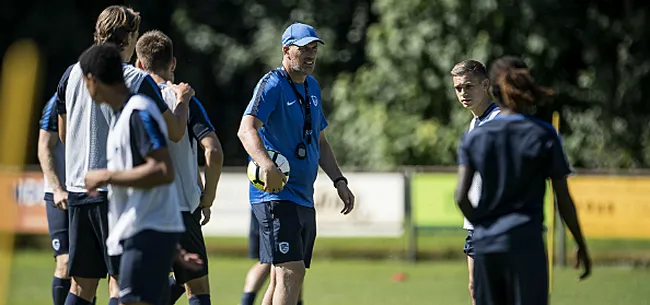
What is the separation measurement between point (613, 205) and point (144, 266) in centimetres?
1261

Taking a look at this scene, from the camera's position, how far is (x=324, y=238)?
67.2 feet

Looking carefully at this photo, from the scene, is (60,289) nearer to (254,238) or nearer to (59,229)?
(59,229)

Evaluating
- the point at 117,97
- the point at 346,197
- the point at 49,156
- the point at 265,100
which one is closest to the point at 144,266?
the point at 117,97

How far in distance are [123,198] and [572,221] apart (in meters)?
2.37

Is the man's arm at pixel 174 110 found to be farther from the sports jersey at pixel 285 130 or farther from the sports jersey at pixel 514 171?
the sports jersey at pixel 514 171

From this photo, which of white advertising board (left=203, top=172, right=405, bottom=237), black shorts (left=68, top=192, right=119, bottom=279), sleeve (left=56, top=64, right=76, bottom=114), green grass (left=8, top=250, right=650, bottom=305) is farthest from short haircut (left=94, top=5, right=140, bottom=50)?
white advertising board (left=203, top=172, right=405, bottom=237)

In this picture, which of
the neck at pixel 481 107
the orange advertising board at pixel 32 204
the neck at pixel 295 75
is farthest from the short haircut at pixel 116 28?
the orange advertising board at pixel 32 204

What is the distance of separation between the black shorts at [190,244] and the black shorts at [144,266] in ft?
5.52

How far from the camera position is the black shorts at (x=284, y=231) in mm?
8305

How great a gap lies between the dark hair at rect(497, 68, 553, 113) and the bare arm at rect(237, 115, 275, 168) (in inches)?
88.2

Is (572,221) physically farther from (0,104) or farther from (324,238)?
(0,104)

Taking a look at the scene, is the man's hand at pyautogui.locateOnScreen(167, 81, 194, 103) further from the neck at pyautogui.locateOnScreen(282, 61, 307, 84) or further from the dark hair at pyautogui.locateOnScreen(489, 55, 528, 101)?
the dark hair at pyautogui.locateOnScreen(489, 55, 528, 101)

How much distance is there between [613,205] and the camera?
17.6 metres

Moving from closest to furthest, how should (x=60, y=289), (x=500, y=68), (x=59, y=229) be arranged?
(x=500, y=68) → (x=60, y=289) → (x=59, y=229)
